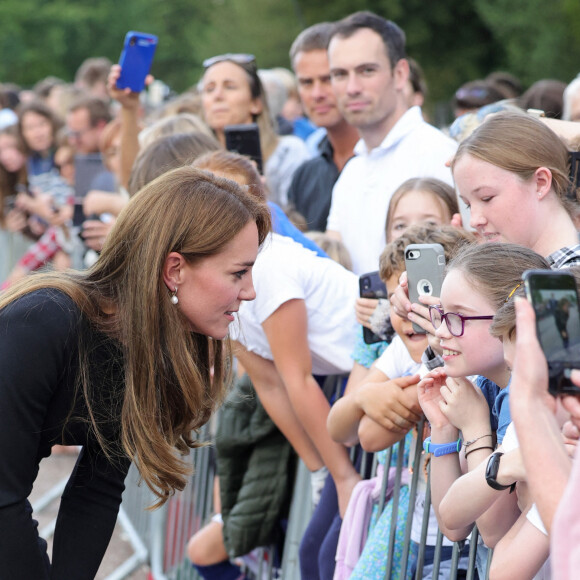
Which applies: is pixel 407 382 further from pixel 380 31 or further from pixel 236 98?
pixel 236 98

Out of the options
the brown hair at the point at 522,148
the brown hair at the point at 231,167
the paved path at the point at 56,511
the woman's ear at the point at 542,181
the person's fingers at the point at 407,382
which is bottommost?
the paved path at the point at 56,511

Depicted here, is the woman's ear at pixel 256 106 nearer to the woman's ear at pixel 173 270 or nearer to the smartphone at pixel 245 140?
the smartphone at pixel 245 140

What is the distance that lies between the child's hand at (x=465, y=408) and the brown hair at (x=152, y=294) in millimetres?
751

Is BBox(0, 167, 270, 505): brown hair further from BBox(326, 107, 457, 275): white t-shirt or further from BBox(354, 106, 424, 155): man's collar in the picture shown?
BBox(354, 106, 424, 155): man's collar

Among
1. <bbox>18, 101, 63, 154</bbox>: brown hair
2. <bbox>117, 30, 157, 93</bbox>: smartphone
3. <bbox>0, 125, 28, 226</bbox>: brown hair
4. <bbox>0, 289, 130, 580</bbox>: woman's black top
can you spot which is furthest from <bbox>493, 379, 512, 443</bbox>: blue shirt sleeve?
<bbox>18, 101, 63, 154</bbox>: brown hair

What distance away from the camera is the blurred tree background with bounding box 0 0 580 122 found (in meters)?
19.7

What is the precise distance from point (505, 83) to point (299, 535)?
162 inches

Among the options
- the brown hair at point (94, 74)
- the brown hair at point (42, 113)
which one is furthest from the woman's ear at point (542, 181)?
the brown hair at point (94, 74)

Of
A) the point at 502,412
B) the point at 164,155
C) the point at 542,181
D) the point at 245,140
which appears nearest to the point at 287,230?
the point at 164,155

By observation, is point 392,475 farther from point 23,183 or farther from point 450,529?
point 23,183

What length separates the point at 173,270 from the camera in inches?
111

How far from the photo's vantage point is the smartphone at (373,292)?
350 centimetres

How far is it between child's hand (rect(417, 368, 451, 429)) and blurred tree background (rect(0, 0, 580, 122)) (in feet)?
40.3

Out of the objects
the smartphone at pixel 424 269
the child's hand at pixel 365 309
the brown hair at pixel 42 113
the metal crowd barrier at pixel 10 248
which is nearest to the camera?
the smartphone at pixel 424 269
